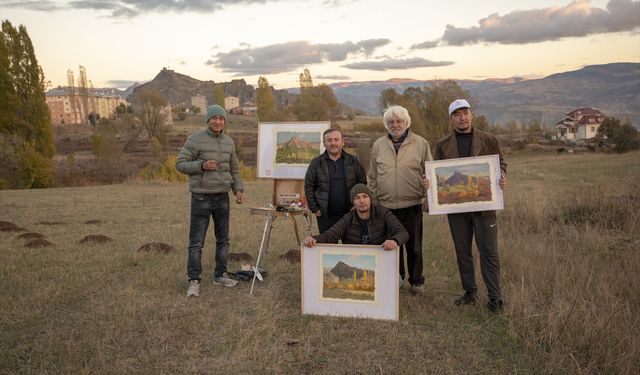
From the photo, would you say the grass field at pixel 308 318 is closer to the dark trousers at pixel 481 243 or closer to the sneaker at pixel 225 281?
the sneaker at pixel 225 281

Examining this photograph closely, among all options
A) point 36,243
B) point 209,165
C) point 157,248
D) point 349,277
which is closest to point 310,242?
point 349,277

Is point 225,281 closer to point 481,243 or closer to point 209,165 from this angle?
point 209,165

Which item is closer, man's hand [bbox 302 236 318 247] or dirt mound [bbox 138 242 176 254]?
man's hand [bbox 302 236 318 247]

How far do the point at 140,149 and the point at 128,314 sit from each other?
64.0m

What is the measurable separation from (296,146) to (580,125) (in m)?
110

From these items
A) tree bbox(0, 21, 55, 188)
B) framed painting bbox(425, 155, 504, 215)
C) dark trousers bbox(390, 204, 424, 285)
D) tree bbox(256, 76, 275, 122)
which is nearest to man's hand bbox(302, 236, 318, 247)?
dark trousers bbox(390, 204, 424, 285)

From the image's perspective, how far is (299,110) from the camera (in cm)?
6575

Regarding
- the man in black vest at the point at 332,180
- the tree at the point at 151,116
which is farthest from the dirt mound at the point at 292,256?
the tree at the point at 151,116

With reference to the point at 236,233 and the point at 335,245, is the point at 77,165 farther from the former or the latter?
the point at 335,245

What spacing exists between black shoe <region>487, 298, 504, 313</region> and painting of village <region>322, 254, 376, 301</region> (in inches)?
55.8

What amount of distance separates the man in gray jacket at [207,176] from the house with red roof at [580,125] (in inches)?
3964

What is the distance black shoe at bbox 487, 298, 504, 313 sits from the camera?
5.69 m

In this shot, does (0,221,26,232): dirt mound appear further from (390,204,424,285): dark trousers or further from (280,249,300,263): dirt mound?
(390,204,424,285): dark trousers

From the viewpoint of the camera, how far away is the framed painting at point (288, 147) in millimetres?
7617
